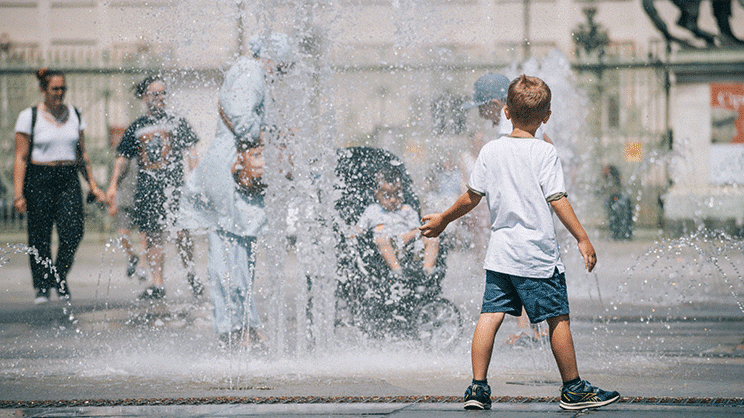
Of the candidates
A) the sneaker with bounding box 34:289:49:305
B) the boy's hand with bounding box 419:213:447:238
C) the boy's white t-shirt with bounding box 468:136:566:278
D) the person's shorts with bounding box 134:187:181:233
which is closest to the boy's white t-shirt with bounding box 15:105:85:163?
the person's shorts with bounding box 134:187:181:233

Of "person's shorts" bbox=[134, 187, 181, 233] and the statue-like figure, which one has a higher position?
the statue-like figure

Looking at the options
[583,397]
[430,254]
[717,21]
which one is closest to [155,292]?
[430,254]

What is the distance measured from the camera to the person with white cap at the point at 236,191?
499cm

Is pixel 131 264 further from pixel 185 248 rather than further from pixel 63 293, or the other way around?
pixel 185 248

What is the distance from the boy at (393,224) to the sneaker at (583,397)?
1.79 meters

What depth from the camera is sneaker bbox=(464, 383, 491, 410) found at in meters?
3.39

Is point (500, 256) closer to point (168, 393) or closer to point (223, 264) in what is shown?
point (168, 393)

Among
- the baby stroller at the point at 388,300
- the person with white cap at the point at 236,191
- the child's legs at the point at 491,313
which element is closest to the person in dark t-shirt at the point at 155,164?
the person with white cap at the point at 236,191

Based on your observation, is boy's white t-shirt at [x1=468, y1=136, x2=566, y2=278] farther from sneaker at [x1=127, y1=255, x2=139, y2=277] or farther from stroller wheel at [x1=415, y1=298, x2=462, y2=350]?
sneaker at [x1=127, y1=255, x2=139, y2=277]

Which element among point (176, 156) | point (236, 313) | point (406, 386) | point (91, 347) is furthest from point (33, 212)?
point (406, 386)

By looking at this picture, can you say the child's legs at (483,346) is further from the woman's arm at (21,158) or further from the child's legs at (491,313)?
the woman's arm at (21,158)

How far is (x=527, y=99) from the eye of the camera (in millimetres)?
3473

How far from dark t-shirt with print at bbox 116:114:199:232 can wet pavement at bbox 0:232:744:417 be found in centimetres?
85

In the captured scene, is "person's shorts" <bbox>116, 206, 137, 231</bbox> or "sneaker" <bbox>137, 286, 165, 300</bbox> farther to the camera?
"person's shorts" <bbox>116, 206, 137, 231</bbox>
